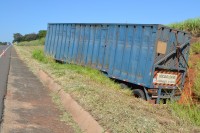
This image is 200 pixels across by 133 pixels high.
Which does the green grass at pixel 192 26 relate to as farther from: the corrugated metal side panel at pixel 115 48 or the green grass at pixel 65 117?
the green grass at pixel 65 117

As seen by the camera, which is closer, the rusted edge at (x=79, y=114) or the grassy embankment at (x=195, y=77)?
the rusted edge at (x=79, y=114)

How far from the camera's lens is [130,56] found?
512 inches

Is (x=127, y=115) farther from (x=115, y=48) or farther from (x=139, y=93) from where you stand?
(x=115, y=48)

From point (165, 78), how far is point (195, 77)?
40.6 inches

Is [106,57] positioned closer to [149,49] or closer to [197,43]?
[149,49]

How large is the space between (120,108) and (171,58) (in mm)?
5789

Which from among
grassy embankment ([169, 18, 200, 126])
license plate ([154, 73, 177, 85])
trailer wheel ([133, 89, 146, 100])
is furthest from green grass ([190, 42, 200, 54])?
trailer wheel ([133, 89, 146, 100])

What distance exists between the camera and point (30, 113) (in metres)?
8.00

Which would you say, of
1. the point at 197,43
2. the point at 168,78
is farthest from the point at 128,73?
the point at 197,43

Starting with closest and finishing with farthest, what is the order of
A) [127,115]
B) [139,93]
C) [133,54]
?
[127,115] < [139,93] < [133,54]

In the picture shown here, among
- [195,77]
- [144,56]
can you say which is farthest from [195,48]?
[144,56]

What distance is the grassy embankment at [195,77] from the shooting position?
24.8 feet

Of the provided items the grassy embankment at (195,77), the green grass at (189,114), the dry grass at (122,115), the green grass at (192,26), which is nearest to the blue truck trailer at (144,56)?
the grassy embankment at (195,77)

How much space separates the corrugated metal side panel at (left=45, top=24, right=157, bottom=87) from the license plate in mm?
480
